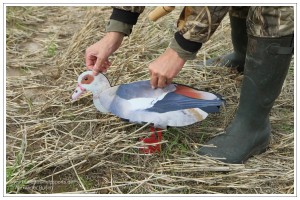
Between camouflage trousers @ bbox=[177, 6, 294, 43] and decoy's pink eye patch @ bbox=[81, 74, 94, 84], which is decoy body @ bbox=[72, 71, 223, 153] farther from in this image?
camouflage trousers @ bbox=[177, 6, 294, 43]

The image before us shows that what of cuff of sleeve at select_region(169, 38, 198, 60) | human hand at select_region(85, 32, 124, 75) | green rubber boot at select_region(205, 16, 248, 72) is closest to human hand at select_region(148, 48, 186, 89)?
cuff of sleeve at select_region(169, 38, 198, 60)

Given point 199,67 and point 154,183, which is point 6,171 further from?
point 199,67

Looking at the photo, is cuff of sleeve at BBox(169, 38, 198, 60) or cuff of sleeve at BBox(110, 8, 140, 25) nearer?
cuff of sleeve at BBox(169, 38, 198, 60)

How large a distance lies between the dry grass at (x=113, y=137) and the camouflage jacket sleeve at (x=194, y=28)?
376 mm

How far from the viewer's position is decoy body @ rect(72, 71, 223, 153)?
1.71m

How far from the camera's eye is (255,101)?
1.76m

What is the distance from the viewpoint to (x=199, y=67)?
2398 millimetres

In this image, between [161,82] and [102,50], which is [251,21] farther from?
[102,50]

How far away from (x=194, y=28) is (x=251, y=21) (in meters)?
0.22

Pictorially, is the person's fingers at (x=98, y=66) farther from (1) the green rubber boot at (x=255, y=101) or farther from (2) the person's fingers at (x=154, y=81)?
(1) the green rubber boot at (x=255, y=101)

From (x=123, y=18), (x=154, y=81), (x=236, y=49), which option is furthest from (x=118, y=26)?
(x=236, y=49)

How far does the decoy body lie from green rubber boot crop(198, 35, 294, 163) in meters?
0.13

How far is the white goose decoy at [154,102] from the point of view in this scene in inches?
67.3

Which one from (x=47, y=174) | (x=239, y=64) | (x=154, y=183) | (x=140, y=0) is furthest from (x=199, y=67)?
(x=47, y=174)
